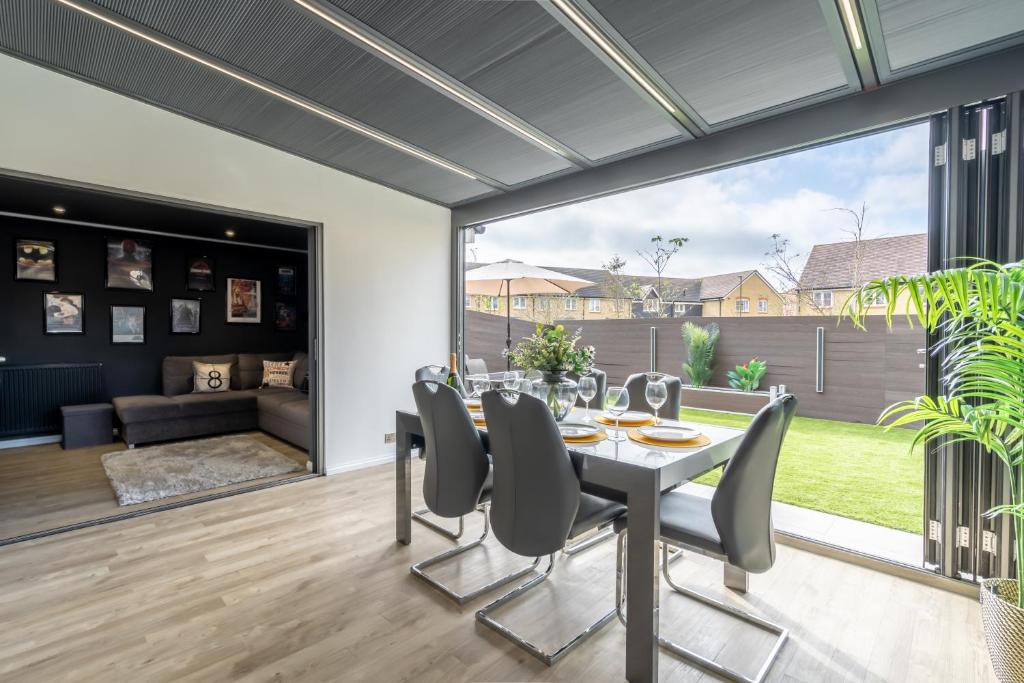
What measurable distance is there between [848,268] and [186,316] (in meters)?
7.38

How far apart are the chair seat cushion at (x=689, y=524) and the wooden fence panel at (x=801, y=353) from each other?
2585 millimetres

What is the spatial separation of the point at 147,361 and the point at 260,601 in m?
5.15

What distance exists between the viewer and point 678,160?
3354mm

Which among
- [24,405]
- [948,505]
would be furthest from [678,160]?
[24,405]

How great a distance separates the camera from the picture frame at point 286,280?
7027mm

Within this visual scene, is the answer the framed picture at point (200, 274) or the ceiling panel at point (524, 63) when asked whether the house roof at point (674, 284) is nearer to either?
the ceiling panel at point (524, 63)

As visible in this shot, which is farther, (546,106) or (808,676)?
(546,106)

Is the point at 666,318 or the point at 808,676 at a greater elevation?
the point at 666,318

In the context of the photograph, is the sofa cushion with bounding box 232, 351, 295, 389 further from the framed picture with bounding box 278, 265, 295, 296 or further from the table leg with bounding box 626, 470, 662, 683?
the table leg with bounding box 626, 470, 662, 683

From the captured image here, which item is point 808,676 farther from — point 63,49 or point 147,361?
point 147,361

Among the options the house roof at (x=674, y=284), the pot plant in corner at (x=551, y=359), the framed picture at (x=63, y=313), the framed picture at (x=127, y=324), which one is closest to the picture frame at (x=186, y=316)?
the framed picture at (x=127, y=324)

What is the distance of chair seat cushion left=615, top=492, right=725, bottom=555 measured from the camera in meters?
1.75

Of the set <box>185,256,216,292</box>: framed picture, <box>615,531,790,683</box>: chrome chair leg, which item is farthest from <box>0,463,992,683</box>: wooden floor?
<box>185,256,216,292</box>: framed picture

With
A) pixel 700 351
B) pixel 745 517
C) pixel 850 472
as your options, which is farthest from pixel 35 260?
pixel 850 472
